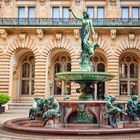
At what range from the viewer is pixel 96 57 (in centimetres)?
4191

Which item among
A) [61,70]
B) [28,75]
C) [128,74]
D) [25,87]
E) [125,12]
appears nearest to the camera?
[125,12]

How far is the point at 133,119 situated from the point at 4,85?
2400 cm

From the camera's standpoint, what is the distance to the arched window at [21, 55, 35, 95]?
42344 millimetres

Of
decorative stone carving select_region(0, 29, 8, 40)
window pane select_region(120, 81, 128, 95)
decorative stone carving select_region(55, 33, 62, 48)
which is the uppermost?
decorative stone carving select_region(0, 29, 8, 40)

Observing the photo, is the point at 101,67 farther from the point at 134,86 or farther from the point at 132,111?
the point at 132,111

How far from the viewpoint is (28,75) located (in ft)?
140

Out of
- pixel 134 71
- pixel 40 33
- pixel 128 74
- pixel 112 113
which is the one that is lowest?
pixel 112 113

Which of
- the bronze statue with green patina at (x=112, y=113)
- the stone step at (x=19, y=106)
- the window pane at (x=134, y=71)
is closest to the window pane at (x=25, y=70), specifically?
the stone step at (x=19, y=106)

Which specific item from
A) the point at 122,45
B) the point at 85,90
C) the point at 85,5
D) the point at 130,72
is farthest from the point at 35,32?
the point at 85,90

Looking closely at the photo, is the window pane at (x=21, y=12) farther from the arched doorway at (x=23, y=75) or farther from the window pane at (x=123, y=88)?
the window pane at (x=123, y=88)

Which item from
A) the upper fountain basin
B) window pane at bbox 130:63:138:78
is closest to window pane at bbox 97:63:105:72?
window pane at bbox 130:63:138:78

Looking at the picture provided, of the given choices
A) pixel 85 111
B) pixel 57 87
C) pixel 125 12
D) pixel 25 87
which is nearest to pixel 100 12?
pixel 125 12

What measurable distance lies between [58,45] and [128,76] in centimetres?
980

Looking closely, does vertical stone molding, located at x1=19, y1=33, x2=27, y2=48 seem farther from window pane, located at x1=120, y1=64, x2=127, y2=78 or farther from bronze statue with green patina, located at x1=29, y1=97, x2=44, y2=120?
bronze statue with green patina, located at x1=29, y1=97, x2=44, y2=120
